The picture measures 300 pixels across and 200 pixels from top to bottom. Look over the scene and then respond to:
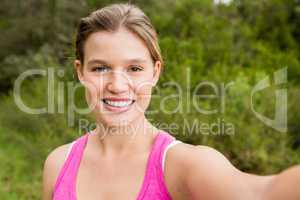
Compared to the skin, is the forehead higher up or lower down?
higher up

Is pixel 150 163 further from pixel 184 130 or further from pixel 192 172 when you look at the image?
pixel 184 130

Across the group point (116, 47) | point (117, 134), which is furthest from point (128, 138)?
point (116, 47)

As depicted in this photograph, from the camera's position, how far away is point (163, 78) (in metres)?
6.00

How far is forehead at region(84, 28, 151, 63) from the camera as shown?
1442 millimetres

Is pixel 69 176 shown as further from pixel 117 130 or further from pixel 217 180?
pixel 217 180

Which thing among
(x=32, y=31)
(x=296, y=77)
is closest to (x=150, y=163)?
(x=296, y=77)

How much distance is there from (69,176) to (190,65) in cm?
510

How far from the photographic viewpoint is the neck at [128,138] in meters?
1.48

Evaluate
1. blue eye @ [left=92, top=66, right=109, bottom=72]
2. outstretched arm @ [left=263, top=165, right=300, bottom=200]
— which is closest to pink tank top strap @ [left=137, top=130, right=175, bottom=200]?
blue eye @ [left=92, top=66, right=109, bottom=72]

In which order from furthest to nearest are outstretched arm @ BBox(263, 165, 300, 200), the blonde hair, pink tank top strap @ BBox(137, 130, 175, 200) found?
the blonde hair < pink tank top strap @ BBox(137, 130, 175, 200) < outstretched arm @ BBox(263, 165, 300, 200)

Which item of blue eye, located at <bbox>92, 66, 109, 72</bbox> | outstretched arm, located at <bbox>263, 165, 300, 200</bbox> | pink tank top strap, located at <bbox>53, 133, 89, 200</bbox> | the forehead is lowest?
pink tank top strap, located at <bbox>53, 133, 89, 200</bbox>

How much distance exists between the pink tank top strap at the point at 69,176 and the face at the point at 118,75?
137 millimetres

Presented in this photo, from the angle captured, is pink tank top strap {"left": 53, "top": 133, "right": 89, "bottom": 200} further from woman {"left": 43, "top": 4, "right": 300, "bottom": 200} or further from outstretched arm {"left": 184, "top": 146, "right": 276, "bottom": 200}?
outstretched arm {"left": 184, "top": 146, "right": 276, "bottom": 200}

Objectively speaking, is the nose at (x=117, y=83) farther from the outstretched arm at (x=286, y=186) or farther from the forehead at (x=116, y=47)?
the outstretched arm at (x=286, y=186)
